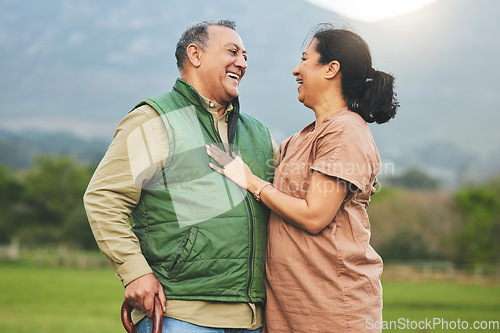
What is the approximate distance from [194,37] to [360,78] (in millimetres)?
1140

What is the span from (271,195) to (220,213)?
0.30m

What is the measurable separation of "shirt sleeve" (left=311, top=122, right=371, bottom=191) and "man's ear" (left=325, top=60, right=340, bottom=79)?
35cm

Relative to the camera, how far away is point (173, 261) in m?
2.74

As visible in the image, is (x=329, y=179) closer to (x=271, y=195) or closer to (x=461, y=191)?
(x=271, y=195)

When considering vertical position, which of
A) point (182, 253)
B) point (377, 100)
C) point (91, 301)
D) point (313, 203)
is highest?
point (377, 100)

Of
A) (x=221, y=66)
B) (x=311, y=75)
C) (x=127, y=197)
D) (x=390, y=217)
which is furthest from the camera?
(x=390, y=217)

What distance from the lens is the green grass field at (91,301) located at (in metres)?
22.8

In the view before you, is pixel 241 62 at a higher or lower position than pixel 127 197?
higher

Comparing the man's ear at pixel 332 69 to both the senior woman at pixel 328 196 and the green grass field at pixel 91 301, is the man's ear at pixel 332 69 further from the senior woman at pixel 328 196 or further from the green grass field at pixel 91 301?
the green grass field at pixel 91 301

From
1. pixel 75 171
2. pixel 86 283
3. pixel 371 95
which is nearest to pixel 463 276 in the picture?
pixel 86 283

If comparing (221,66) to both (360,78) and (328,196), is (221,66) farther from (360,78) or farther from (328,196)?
(328,196)

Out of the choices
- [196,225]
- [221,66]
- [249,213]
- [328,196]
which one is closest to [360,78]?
[328,196]

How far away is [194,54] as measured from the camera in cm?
340

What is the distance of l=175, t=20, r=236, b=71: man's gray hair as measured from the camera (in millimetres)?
3398
